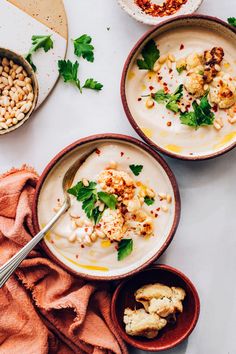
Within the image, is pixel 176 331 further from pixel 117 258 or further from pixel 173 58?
pixel 173 58

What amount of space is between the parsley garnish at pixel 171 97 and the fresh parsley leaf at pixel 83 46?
0.25 metres

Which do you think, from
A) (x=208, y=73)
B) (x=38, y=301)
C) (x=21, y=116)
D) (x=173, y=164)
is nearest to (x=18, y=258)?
(x=38, y=301)

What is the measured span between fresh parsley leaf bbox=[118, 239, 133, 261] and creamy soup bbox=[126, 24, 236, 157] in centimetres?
30

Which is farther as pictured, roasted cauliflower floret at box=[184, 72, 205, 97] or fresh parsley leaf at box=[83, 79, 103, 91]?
fresh parsley leaf at box=[83, 79, 103, 91]

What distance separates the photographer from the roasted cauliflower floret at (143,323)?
168 centimetres

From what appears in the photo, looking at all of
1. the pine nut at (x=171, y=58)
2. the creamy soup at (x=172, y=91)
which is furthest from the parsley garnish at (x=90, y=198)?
the pine nut at (x=171, y=58)

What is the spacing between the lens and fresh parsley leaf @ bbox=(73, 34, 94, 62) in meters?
1.77

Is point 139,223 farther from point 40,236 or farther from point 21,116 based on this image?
point 21,116

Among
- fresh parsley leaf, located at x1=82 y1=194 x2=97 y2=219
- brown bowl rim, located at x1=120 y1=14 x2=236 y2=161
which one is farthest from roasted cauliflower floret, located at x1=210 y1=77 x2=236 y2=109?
fresh parsley leaf, located at x1=82 y1=194 x2=97 y2=219

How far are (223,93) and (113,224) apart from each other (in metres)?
0.49

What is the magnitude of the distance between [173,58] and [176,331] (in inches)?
31.9

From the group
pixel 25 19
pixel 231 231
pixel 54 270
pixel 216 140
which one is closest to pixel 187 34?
pixel 216 140

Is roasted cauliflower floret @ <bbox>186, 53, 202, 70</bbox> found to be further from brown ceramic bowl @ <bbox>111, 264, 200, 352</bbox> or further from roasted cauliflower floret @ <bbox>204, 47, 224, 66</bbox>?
brown ceramic bowl @ <bbox>111, 264, 200, 352</bbox>

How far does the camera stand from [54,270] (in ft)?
5.73
